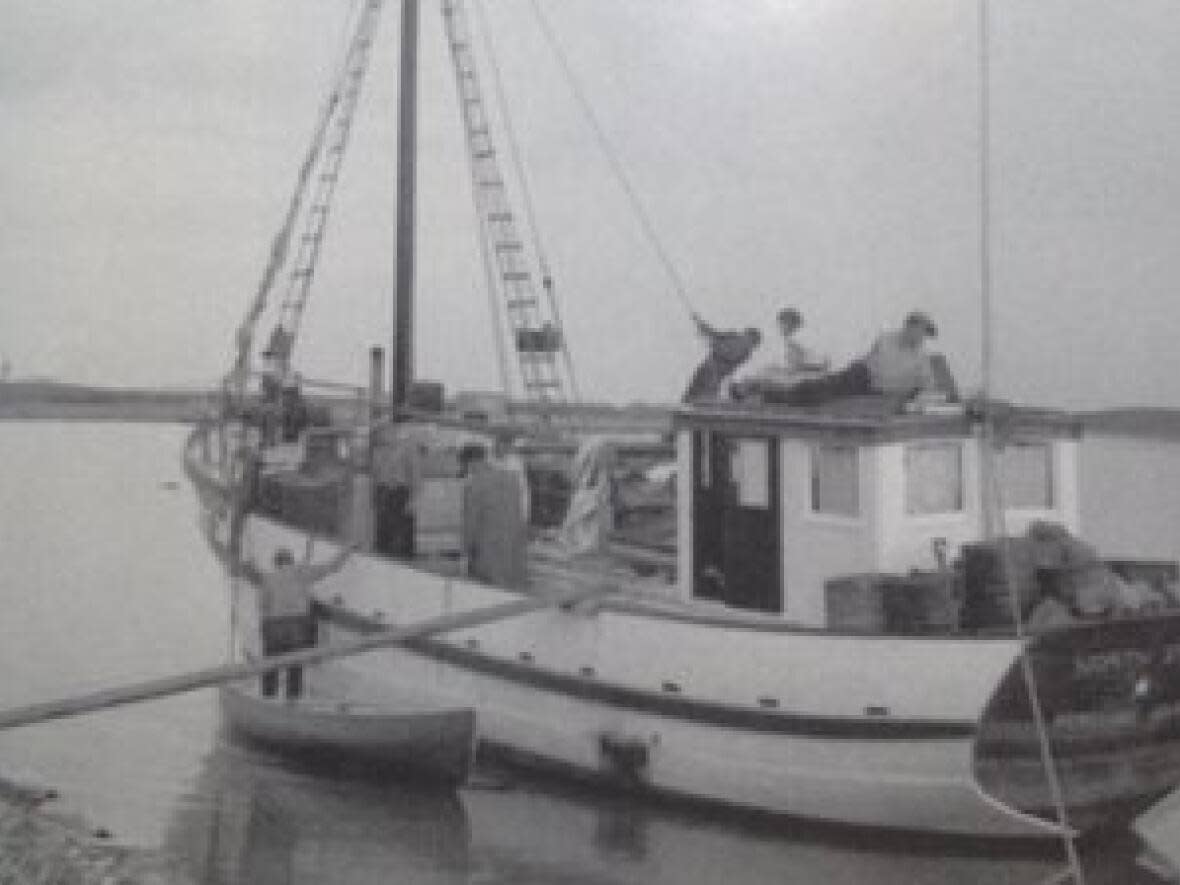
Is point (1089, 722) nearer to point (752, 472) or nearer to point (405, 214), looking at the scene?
point (752, 472)

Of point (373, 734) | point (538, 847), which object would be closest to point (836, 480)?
point (538, 847)

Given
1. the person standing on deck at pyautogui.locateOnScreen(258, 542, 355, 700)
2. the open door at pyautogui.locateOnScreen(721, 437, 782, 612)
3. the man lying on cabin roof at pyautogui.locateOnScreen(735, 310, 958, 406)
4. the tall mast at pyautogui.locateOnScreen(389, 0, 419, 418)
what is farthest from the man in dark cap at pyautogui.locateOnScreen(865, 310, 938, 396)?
the tall mast at pyautogui.locateOnScreen(389, 0, 419, 418)

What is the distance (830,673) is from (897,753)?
31.7 inches

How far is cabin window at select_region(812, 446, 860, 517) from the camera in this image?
13.3 meters

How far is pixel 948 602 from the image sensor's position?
12453 millimetres

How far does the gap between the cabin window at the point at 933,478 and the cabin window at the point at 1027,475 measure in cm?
59

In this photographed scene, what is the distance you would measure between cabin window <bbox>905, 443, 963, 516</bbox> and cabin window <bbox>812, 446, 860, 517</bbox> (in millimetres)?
465

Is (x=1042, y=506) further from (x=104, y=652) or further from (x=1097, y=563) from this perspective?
(x=104, y=652)

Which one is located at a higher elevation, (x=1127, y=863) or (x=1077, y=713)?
(x=1077, y=713)

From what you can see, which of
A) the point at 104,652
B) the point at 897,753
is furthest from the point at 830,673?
the point at 104,652

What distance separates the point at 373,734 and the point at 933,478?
5628 millimetres

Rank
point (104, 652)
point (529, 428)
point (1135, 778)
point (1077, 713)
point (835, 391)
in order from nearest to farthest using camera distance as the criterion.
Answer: point (1077, 713) < point (1135, 778) < point (835, 391) < point (529, 428) < point (104, 652)

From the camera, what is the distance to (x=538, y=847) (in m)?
12.6

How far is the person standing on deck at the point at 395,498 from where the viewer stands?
17047mm
